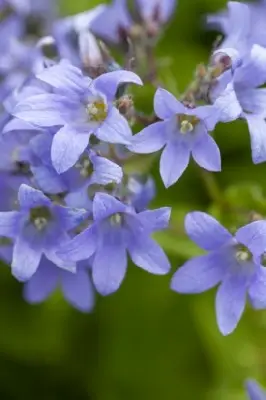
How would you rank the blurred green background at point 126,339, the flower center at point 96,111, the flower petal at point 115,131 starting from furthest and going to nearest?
the blurred green background at point 126,339, the flower center at point 96,111, the flower petal at point 115,131

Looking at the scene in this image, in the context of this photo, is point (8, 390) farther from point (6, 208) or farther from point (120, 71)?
point (120, 71)

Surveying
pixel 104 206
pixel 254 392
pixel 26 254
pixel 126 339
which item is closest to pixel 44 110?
pixel 104 206

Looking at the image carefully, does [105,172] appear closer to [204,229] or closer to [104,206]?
[104,206]

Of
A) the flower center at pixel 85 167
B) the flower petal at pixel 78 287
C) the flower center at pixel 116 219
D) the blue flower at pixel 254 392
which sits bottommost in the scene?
the blue flower at pixel 254 392

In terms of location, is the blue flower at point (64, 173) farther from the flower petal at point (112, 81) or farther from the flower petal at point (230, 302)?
the flower petal at point (230, 302)

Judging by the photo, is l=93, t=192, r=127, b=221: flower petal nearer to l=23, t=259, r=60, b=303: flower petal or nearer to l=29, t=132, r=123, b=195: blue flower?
l=29, t=132, r=123, b=195: blue flower

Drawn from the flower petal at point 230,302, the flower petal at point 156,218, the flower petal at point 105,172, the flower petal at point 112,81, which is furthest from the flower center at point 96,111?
the flower petal at point 230,302
